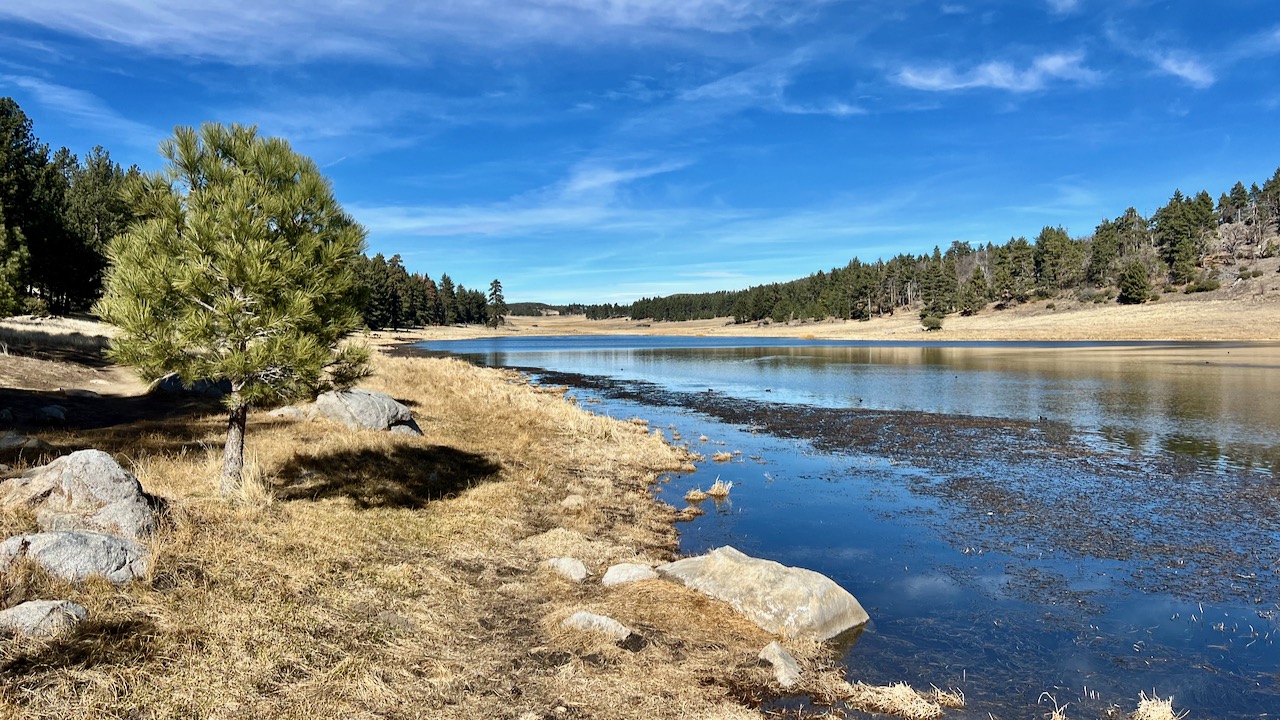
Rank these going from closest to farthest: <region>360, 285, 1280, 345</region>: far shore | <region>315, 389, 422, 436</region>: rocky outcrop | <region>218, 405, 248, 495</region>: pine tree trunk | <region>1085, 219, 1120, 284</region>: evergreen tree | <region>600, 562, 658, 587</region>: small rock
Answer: <region>600, 562, 658, 587</region>: small rock
<region>218, 405, 248, 495</region>: pine tree trunk
<region>315, 389, 422, 436</region>: rocky outcrop
<region>360, 285, 1280, 345</region>: far shore
<region>1085, 219, 1120, 284</region>: evergreen tree

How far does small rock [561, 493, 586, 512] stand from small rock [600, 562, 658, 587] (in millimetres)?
4515

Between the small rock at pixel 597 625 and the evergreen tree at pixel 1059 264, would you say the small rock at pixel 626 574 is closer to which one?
the small rock at pixel 597 625

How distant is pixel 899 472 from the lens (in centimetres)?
2038

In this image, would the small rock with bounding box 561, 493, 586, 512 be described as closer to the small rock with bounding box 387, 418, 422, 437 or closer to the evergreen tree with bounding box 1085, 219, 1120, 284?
the small rock with bounding box 387, 418, 422, 437

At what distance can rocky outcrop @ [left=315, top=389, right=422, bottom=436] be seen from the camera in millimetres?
20766

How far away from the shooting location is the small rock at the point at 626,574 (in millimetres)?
10383

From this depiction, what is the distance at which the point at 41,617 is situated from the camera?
6223mm

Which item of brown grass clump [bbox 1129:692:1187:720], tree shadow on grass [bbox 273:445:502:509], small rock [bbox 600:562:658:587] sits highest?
tree shadow on grass [bbox 273:445:502:509]

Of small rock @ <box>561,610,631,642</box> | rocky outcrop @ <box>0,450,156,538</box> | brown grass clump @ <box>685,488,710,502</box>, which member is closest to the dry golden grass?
small rock @ <box>561,610,631,642</box>

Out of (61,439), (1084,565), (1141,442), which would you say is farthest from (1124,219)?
(61,439)

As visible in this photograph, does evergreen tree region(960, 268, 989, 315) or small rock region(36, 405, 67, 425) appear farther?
evergreen tree region(960, 268, 989, 315)

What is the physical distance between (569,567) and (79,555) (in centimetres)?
627

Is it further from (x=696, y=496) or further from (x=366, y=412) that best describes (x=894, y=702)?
(x=366, y=412)

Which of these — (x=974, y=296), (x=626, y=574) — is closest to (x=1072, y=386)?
(x=626, y=574)
